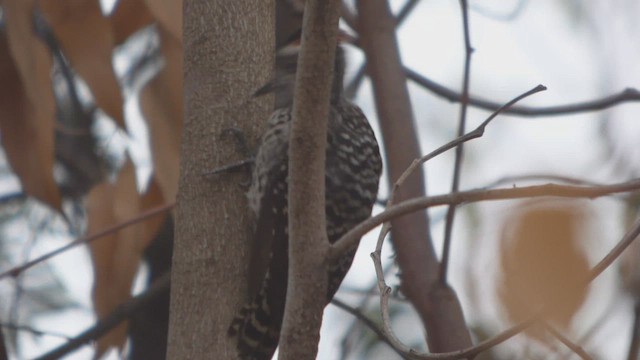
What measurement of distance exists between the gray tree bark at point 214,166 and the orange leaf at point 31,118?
827 mm

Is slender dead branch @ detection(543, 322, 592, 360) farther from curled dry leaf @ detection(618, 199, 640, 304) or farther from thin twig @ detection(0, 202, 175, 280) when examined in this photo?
thin twig @ detection(0, 202, 175, 280)

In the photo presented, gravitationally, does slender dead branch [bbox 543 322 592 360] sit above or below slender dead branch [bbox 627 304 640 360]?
above

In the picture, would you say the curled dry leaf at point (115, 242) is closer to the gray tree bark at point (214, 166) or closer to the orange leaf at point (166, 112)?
the orange leaf at point (166, 112)

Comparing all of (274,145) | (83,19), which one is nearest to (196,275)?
(274,145)

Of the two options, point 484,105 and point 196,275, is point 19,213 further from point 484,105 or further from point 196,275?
point 196,275

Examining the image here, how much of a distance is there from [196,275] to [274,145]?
0.47m

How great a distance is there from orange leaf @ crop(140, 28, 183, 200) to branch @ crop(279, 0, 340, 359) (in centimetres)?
140

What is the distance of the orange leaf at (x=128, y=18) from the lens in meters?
3.31

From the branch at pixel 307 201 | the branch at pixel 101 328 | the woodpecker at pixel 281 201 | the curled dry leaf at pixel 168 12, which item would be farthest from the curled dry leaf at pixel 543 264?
the branch at pixel 101 328

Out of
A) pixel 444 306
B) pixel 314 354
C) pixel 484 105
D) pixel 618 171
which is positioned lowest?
pixel 314 354

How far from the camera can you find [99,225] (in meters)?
3.19

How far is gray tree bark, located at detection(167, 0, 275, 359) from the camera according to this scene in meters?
2.19

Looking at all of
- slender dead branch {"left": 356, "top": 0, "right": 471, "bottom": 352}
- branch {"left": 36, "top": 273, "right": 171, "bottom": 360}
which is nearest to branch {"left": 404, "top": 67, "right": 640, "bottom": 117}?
slender dead branch {"left": 356, "top": 0, "right": 471, "bottom": 352}

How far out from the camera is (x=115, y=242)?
10.5ft
